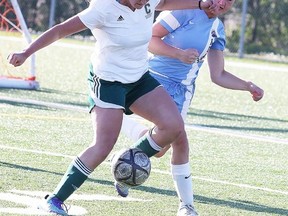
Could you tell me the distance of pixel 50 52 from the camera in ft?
77.2

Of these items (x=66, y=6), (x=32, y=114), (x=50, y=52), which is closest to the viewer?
(x=32, y=114)

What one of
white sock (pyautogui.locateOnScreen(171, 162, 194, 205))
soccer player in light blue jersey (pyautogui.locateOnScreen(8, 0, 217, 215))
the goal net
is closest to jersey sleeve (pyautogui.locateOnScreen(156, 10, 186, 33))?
soccer player in light blue jersey (pyautogui.locateOnScreen(8, 0, 217, 215))

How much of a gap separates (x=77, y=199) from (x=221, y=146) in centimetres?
356

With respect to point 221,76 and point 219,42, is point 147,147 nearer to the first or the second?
point 221,76

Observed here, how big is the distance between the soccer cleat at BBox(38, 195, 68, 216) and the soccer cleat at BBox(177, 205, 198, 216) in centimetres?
81

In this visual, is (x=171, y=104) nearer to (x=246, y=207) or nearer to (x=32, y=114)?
(x=246, y=207)

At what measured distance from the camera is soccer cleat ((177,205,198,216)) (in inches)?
274

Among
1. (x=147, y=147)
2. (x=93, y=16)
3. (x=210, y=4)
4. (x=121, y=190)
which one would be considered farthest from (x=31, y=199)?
(x=210, y=4)

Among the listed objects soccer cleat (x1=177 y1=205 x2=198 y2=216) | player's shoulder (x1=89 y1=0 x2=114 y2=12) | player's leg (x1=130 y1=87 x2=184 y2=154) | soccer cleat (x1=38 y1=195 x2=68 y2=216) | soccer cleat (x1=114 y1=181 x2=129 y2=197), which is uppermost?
player's shoulder (x1=89 y1=0 x2=114 y2=12)

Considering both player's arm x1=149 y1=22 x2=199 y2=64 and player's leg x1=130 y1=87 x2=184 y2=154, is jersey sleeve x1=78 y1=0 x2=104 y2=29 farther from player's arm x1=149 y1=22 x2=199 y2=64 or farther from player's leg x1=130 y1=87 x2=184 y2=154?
player's arm x1=149 y1=22 x2=199 y2=64

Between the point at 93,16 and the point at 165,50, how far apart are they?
3.34 ft

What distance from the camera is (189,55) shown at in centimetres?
710

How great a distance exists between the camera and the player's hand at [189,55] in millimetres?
7086

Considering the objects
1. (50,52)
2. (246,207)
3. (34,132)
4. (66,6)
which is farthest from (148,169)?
(66,6)
